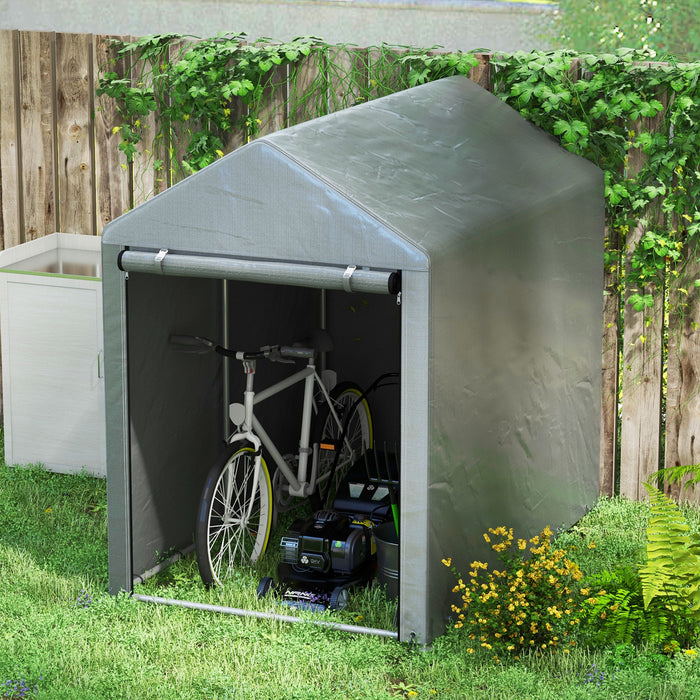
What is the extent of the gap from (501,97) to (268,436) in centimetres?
224

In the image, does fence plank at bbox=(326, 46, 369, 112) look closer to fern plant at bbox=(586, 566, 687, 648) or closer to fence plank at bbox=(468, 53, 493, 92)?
fence plank at bbox=(468, 53, 493, 92)

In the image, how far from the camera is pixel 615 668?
5266 mm

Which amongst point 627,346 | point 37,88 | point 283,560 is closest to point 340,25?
point 37,88

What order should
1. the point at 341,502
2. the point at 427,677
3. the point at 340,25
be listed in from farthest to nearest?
the point at 340,25, the point at 341,502, the point at 427,677

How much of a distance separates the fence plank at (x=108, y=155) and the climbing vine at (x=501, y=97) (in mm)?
55

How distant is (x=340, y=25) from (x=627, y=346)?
11.8 meters

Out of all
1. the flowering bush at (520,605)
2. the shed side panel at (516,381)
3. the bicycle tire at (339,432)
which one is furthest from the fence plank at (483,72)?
the flowering bush at (520,605)

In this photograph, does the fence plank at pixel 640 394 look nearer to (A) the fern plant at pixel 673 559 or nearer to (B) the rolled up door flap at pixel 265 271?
(A) the fern plant at pixel 673 559

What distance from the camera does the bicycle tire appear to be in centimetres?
727

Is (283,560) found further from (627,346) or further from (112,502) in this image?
(627,346)

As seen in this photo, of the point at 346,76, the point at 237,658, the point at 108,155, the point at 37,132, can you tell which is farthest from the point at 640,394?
the point at 37,132

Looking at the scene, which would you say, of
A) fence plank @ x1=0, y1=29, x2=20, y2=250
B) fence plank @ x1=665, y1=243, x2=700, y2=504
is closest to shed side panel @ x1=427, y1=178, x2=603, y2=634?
fence plank @ x1=665, y1=243, x2=700, y2=504

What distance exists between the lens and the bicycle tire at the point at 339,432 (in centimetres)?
727

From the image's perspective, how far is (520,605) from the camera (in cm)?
533
